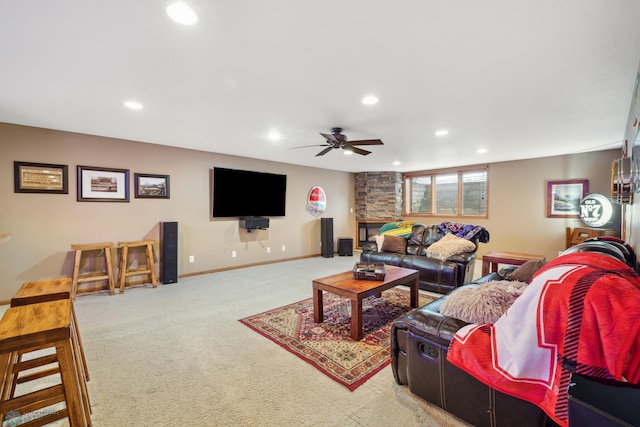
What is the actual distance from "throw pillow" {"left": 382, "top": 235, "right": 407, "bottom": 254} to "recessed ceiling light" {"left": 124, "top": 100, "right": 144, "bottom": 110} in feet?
12.7

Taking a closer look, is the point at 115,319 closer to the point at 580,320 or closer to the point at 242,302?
the point at 242,302

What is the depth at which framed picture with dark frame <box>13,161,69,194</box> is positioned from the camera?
3545 millimetres

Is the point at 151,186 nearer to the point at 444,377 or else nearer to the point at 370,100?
the point at 370,100

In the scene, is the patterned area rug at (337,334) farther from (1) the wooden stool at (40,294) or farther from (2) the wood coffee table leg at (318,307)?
(1) the wooden stool at (40,294)

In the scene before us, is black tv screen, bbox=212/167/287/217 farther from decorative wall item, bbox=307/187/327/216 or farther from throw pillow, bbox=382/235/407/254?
throw pillow, bbox=382/235/407/254

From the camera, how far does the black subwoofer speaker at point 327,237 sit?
6.91 m

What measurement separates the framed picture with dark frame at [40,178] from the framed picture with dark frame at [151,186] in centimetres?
84

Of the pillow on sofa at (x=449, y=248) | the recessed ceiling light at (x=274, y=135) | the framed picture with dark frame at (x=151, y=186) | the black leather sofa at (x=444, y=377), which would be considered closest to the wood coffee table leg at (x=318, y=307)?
the black leather sofa at (x=444, y=377)

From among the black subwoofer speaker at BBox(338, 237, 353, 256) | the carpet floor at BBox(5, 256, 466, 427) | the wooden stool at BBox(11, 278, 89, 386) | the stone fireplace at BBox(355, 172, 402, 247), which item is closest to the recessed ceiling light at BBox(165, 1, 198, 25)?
the wooden stool at BBox(11, 278, 89, 386)

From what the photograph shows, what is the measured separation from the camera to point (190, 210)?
502 centimetres

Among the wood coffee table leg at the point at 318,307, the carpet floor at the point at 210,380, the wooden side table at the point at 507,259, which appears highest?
the wooden side table at the point at 507,259

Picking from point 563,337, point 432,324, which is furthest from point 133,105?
point 563,337

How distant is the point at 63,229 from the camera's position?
12.6 feet

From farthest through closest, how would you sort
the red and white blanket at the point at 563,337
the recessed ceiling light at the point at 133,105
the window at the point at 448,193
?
the window at the point at 448,193 → the recessed ceiling light at the point at 133,105 → the red and white blanket at the point at 563,337
